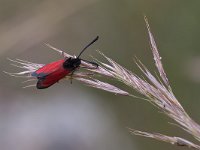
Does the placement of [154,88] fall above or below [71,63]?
below

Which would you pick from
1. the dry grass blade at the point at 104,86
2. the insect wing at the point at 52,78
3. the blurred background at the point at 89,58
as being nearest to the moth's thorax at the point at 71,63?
the insect wing at the point at 52,78

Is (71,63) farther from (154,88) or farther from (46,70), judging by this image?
(154,88)

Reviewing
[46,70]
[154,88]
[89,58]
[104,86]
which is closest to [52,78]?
[46,70]

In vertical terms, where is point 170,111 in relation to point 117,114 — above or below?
above

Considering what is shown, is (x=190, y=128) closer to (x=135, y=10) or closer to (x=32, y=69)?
(x=32, y=69)

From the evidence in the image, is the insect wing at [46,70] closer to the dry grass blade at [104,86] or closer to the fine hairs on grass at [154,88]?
the fine hairs on grass at [154,88]

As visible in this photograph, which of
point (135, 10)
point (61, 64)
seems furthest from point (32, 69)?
point (135, 10)
